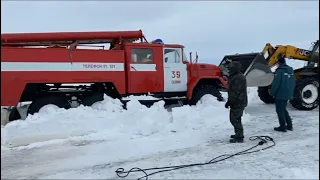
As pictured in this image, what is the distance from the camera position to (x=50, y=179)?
478 centimetres

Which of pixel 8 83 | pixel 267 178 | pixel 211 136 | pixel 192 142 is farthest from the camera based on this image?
pixel 8 83

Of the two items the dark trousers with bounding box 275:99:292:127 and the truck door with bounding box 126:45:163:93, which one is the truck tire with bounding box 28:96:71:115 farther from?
the dark trousers with bounding box 275:99:292:127

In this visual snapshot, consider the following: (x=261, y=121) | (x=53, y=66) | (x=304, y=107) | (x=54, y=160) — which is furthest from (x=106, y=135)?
(x=304, y=107)

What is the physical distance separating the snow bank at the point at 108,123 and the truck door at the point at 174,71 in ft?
5.32

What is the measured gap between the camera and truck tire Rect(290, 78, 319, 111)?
10.6 metres

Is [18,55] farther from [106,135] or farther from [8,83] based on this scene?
[106,135]

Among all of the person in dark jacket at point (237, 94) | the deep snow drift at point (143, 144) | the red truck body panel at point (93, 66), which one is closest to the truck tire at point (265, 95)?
the red truck body panel at point (93, 66)

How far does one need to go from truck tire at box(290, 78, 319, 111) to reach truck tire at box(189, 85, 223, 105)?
7.29 feet

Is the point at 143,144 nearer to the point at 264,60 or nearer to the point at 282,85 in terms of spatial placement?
the point at 282,85

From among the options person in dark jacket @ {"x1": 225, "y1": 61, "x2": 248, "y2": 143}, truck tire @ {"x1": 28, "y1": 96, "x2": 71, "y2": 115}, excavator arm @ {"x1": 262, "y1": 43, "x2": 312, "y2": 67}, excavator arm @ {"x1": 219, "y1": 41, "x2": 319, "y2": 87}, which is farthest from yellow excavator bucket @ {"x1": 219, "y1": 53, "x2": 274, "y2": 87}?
truck tire @ {"x1": 28, "y1": 96, "x2": 71, "y2": 115}

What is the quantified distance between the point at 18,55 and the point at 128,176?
541 centimetres

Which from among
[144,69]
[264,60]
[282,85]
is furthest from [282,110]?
[144,69]

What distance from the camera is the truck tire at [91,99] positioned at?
949 centimetres

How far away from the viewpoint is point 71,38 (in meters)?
9.86
